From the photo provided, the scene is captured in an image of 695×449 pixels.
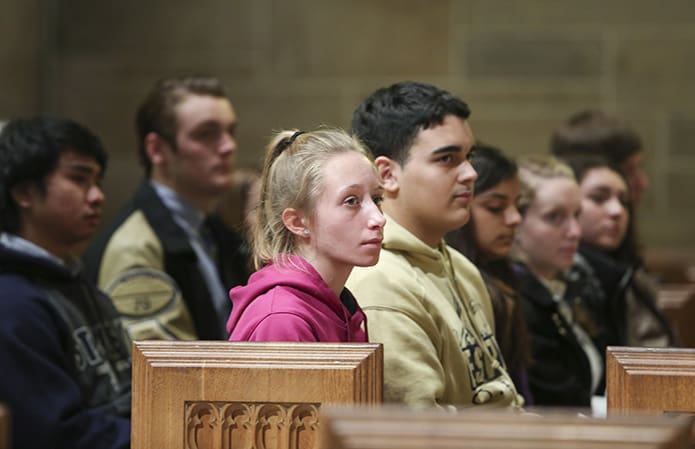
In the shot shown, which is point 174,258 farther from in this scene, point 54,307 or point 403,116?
point 403,116

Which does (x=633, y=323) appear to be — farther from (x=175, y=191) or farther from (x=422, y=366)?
(x=422, y=366)

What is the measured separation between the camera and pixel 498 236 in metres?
3.68

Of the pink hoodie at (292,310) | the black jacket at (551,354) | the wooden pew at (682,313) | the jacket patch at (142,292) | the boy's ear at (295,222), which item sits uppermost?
the boy's ear at (295,222)

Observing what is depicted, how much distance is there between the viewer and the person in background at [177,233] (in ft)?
13.6

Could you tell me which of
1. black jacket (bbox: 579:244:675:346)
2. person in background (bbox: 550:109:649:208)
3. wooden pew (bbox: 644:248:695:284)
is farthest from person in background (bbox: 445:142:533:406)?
wooden pew (bbox: 644:248:695:284)

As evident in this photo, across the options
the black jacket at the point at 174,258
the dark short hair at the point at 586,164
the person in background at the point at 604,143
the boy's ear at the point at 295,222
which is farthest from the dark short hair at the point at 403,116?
the person in background at the point at 604,143

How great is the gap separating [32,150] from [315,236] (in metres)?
1.53

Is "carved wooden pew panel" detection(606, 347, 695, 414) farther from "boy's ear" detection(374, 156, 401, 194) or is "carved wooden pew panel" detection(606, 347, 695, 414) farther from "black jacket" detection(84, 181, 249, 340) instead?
"black jacket" detection(84, 181, 249, 340)

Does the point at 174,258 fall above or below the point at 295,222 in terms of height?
below

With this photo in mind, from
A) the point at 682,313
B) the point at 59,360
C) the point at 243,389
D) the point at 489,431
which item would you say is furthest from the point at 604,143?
the point at 489,431

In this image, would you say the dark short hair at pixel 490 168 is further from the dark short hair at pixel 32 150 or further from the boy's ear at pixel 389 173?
the dark short hair at pixel 32 150

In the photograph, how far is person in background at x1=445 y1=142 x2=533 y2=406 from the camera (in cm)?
363

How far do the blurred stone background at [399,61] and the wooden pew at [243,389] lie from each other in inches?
198

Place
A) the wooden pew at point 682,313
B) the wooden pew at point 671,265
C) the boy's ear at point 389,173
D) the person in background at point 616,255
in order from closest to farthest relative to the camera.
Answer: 1. the boy's ear at point 389,173
2. the person in background at point 616,255
3. the wooden pew at point 682,313
4. the wooden pew at point 671,265
